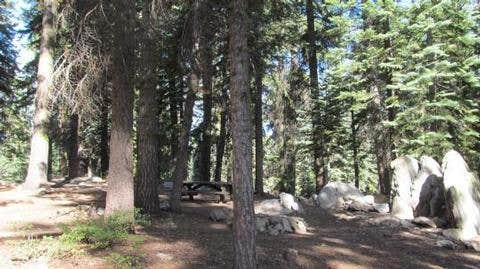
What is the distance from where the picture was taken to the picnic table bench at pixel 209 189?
52.6 ft

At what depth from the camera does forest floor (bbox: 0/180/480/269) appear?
814cm

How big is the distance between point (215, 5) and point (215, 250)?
4.50m

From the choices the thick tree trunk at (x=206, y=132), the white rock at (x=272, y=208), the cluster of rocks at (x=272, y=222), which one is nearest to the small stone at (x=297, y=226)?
the cluster of rocks at (x=272, y=222)

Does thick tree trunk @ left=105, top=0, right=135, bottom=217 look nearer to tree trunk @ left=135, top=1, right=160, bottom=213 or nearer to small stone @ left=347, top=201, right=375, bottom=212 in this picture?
tree trunk @ left=135, top=1, right=160, bottom=213

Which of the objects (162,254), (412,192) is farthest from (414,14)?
(162,254)

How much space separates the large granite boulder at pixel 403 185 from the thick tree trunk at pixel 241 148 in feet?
29.2

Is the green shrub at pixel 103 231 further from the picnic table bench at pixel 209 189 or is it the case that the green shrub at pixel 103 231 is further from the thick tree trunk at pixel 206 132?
the thick tree trunk at pixel 206 132

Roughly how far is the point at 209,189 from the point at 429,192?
7031 mm

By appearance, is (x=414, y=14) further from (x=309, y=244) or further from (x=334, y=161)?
(x=309, y=244)

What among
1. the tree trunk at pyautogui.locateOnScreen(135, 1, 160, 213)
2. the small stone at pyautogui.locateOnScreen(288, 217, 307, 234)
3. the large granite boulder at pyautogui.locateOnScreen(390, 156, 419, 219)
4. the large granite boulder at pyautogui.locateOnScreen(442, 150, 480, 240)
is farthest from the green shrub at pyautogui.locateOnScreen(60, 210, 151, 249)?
the large granite boulder at pyautogui.locateOnScreen(390, 156, 419, 219)

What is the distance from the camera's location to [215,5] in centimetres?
894

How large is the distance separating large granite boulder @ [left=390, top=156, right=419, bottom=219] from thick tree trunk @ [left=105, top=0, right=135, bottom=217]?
866 cm

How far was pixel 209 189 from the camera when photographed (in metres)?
16.7

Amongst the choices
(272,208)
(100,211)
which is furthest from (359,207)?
(100,211)
